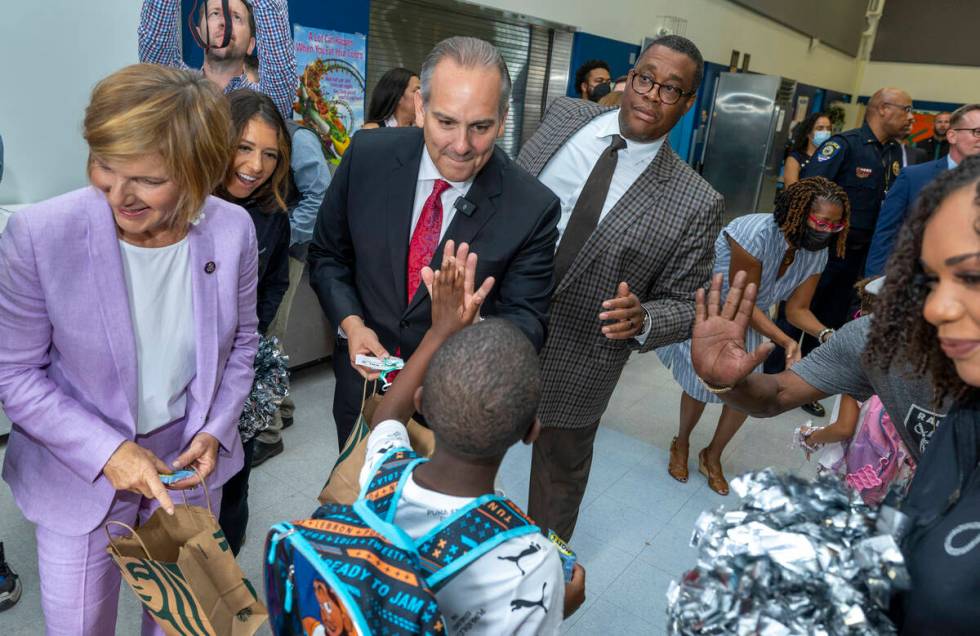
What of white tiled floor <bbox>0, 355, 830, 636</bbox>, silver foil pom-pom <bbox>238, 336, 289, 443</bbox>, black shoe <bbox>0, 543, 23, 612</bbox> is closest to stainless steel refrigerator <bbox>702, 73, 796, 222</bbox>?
white tiled floor <bbox>0, 355, 830, 636</bbox>

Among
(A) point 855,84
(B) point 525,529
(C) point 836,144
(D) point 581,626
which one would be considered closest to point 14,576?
(D) point 581,626

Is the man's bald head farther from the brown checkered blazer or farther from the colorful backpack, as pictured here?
the colorful backpack

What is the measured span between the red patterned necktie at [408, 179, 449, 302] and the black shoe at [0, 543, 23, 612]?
5.46ft

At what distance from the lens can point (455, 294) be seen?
150 centimetres

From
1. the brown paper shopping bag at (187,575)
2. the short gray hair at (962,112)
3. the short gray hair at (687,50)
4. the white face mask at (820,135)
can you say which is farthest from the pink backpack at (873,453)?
the white face mask at (820,135)

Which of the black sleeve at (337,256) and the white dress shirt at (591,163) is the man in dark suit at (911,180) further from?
the black sleeve at (337,256)

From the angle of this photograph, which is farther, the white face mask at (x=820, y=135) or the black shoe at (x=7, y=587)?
the white face mask at (x=820, y=135)

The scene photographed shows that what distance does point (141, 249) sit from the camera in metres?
1.41

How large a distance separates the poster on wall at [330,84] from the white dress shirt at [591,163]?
2.66 m

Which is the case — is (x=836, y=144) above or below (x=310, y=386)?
above

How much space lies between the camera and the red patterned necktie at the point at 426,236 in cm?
176

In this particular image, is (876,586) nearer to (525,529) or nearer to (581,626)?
(525,529)

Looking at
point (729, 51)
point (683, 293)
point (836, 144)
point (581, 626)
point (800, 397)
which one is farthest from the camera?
point (729, 51)

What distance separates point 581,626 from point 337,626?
1772 mm
